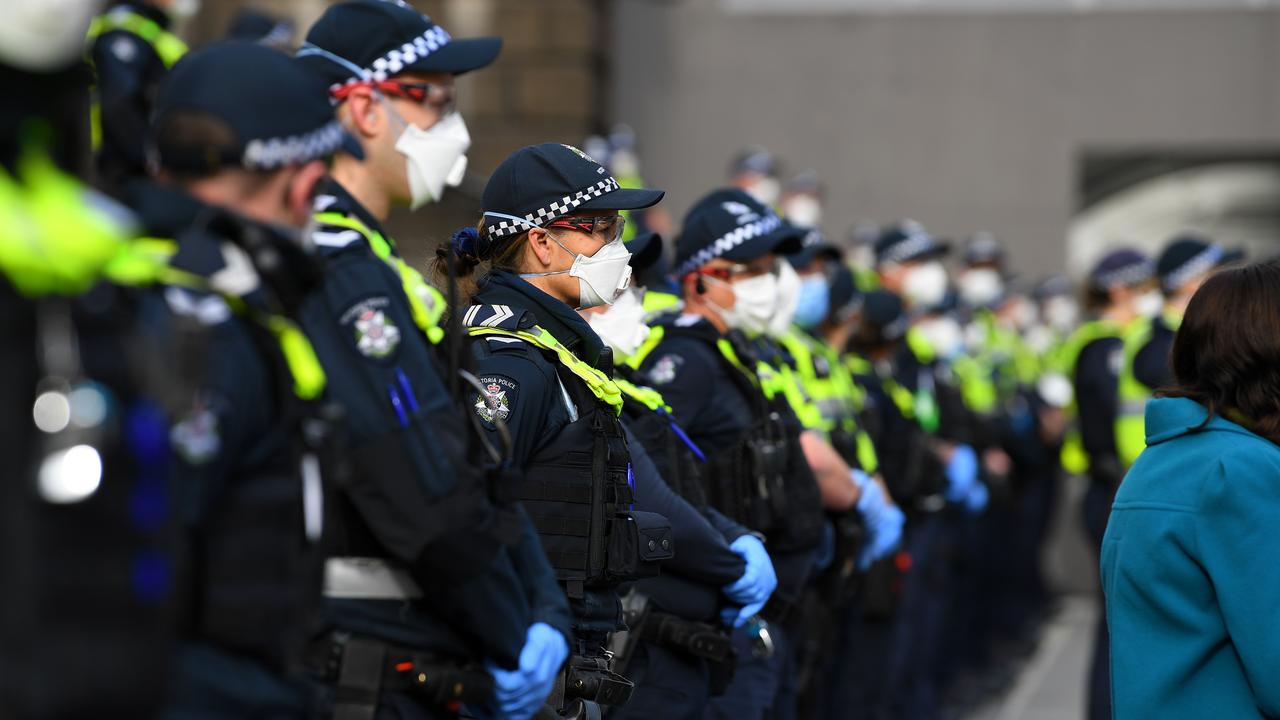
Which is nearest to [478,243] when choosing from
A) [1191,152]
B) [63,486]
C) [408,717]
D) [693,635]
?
[693,635]

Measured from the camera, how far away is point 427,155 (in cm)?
357

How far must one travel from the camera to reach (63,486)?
7.30ft

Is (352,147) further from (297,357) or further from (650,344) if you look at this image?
(650,344)

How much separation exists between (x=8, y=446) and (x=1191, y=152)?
649 inches

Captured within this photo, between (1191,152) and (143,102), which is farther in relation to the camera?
(1191,152)

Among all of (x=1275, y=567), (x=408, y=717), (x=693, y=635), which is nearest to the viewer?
(x=408, y=717)

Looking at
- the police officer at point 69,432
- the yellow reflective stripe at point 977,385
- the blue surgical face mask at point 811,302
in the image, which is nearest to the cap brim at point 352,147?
the police officer at point 69,432

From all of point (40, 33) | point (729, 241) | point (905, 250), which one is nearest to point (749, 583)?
point (729, 241)

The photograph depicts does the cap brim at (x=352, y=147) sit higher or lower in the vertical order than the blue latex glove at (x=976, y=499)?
higher

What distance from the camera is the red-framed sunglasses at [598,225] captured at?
4.54 m

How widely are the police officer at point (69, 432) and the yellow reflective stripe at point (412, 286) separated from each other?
0.83 meters

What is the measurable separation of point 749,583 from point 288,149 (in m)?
2.58

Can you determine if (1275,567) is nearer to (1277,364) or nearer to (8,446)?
(1277,364)

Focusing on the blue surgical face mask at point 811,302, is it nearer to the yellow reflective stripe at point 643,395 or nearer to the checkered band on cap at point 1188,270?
the checkered band on cap at point 1188,270
